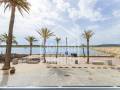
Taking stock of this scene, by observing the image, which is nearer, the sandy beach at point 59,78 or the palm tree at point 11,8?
the sandy beach at point 59,78

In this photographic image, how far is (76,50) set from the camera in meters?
Result: 29.0

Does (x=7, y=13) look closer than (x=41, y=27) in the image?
Yes

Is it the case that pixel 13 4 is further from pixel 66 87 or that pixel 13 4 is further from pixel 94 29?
pixel 66 87

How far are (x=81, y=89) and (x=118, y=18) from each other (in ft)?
45.9

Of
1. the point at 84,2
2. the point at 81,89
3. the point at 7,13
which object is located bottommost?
the point at 81,89

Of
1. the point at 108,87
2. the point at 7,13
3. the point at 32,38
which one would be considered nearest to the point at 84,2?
the point at 108,87

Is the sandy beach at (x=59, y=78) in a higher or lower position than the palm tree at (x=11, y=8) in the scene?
lower

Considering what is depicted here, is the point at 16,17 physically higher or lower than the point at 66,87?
higher

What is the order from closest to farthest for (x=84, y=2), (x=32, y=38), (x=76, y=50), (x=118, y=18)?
(x=84, y=2) → (x=118, y=18) → (x=76, y=50) → (x=32, y=38)

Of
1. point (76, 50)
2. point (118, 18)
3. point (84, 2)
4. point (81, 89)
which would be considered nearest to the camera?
point (81, 89)

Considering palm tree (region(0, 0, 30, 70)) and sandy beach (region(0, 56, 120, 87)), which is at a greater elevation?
palm tree (region(0, 0, 30, 70))

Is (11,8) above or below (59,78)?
above

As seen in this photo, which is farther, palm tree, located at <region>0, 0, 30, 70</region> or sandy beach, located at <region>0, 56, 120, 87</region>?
palm tree, located at <region>0, 0, 30, 70</region>

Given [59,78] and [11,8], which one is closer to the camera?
[59,78]
